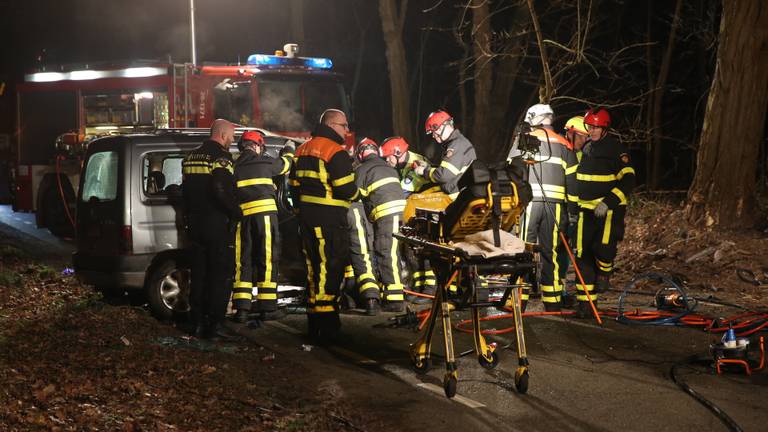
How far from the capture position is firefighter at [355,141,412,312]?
8.83 meters

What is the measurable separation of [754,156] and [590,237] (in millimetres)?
3826

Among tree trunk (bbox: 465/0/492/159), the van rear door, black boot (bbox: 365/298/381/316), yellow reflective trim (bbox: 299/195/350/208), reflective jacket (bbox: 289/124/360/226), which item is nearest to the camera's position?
reflective jacket (bbox: 289/124/360/226)

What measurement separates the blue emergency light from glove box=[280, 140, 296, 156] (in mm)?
5882

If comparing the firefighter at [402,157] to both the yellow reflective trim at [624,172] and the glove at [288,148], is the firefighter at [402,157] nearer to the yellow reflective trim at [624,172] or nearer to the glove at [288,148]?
the glove at [288,148]

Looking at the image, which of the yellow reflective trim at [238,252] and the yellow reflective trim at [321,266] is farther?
the yellow reflective trim at [238,252]

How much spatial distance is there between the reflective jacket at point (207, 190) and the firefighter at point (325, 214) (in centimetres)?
64

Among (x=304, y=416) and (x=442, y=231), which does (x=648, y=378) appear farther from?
(x=304, y=416)

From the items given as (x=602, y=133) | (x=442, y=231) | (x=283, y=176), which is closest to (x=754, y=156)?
(x=602, y=133)

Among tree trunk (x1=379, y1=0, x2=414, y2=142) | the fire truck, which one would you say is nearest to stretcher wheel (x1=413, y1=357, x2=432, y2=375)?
the fire truck

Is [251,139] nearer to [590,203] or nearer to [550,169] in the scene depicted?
[550,169]

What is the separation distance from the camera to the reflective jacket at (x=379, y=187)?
8.85m

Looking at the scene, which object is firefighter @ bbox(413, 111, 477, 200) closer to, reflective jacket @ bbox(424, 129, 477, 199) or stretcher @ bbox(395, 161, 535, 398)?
reflective jacket @ bbox(424, 129, 477, 199)

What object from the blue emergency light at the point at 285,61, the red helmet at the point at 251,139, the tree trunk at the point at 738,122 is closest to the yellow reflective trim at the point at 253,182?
the red helmet at the point at 251,139

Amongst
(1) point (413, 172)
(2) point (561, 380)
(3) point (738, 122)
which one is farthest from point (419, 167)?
(3) point (738, 122)
